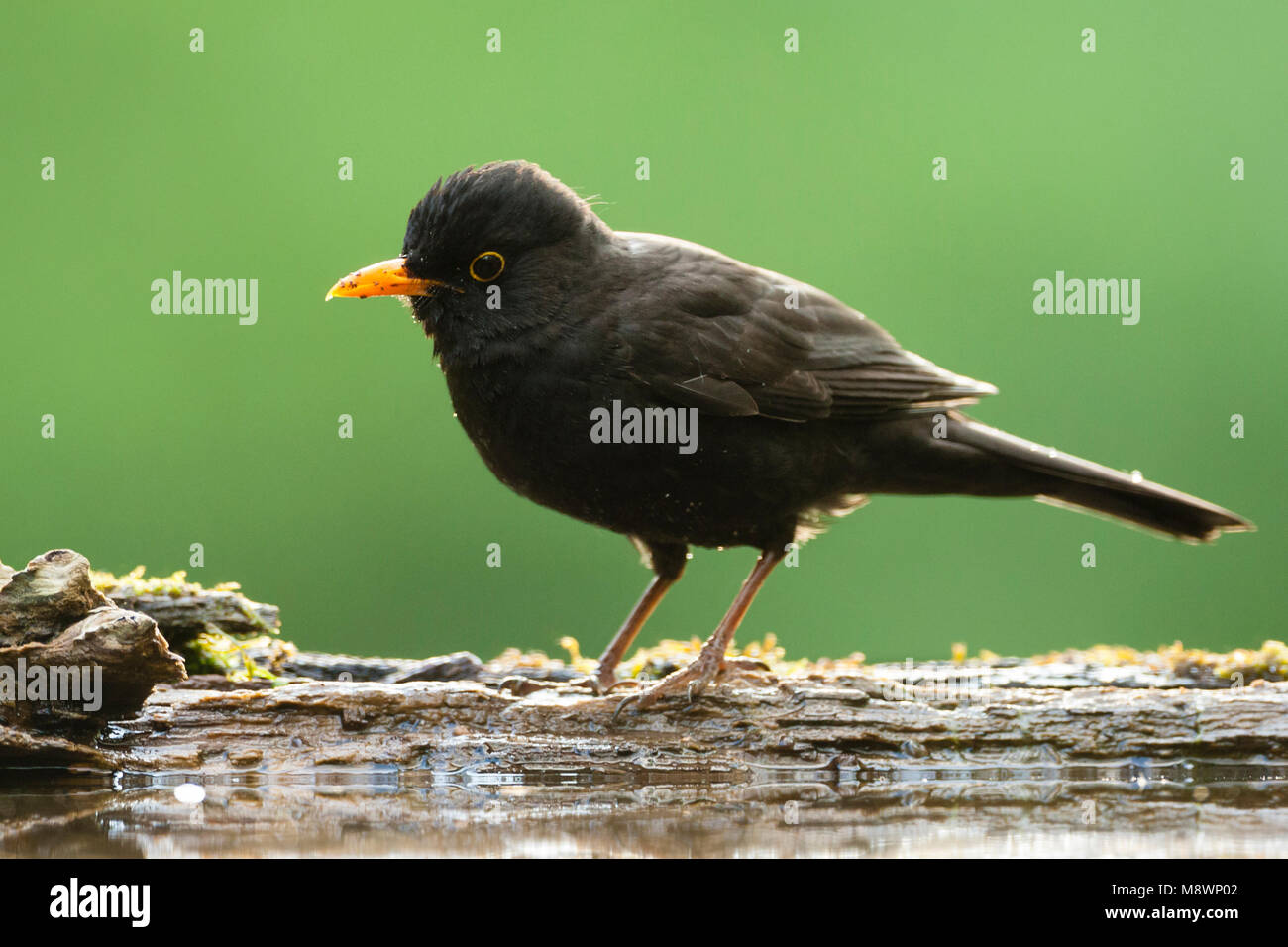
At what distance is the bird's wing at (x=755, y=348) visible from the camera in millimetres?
4758

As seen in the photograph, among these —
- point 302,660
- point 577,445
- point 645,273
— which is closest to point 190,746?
point 302,660

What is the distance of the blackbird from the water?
97 centimetres

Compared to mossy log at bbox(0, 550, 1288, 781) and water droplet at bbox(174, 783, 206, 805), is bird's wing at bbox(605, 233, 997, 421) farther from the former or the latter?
water droplet at bbox(174, 783, 206, 805)

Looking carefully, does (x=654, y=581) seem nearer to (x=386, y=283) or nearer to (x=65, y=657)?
(x=386, y=283)

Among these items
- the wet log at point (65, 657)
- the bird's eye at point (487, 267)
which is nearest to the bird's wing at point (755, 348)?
the bird's eye at point (487, 267)

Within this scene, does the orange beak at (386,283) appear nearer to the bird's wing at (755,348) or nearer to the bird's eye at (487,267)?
the bird's eye at (487,267)

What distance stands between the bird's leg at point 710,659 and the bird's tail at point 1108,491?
3.03 ft

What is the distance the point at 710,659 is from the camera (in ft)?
15.6

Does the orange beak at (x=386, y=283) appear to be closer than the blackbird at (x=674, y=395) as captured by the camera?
No

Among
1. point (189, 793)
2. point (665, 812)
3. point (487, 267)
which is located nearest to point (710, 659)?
point (665, 812)

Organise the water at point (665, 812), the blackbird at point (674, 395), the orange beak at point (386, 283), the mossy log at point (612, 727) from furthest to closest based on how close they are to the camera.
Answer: the orange beak at point (386, 283), the blackbird at point (674, 395), the mossy log at point (612, 727), the water at point (665, 812)

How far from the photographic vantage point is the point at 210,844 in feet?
9.05

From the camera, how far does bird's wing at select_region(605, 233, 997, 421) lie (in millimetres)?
4758

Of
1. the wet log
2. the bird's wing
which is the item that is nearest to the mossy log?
the wet log
